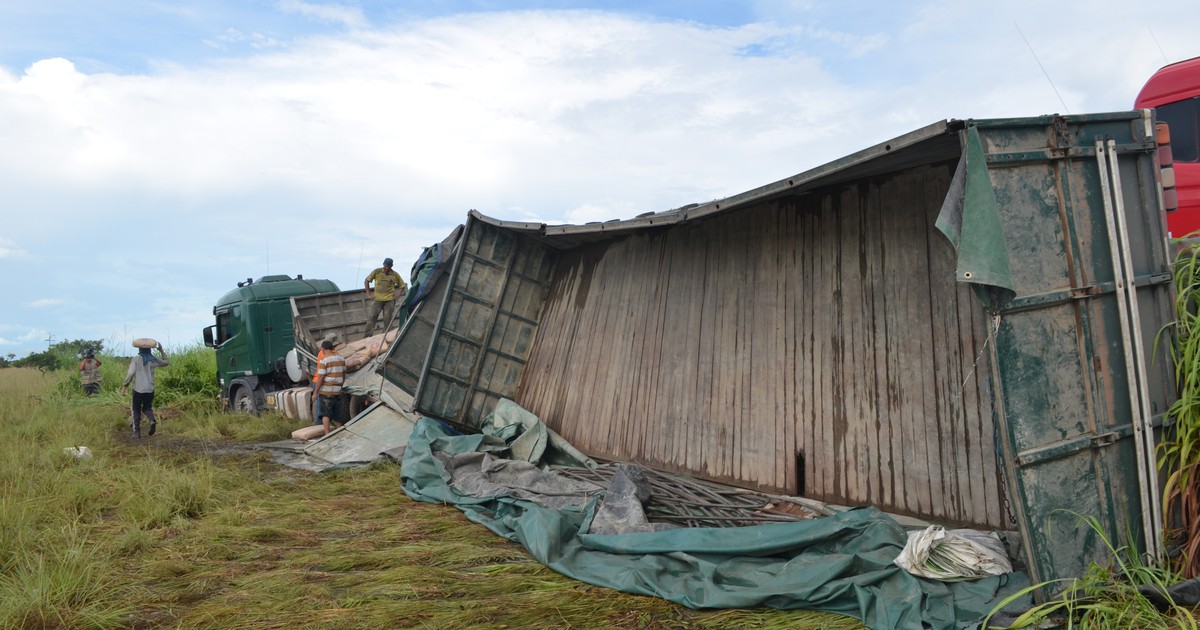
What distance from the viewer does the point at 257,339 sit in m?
15.3

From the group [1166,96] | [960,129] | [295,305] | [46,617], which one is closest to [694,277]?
[960,129]

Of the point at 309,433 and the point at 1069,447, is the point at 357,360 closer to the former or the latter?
the point at 309,433

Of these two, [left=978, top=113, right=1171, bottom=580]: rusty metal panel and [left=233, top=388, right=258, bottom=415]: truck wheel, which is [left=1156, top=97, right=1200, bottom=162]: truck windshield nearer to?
[left=978, top=113, right=1171, bottom=580]: rusty metal panel

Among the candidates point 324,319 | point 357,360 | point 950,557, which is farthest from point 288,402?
point 950,557

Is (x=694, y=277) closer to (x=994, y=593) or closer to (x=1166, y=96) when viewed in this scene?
(x=994, y=593)

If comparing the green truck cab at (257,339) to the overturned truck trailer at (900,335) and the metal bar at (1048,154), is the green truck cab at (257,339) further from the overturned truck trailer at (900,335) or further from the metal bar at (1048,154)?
the metal bar at (1048,154)

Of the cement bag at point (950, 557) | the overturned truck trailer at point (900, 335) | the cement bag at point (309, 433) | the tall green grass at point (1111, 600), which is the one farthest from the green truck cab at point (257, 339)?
the tall green grass at point (1111, 600)

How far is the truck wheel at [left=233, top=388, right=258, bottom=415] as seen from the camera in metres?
15.2

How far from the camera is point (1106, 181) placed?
14.8 ft

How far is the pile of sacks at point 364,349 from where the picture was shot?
504 inches

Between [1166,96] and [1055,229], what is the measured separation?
502 cm

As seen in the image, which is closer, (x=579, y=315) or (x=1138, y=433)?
(x=1138, y=433)

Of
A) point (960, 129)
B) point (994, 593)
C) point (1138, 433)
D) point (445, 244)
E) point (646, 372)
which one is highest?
point (445, 244)

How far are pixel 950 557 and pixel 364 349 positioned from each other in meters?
10.6
